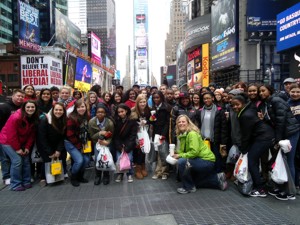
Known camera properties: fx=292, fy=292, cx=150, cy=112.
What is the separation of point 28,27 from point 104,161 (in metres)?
35.0

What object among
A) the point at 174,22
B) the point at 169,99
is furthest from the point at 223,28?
the point at 174,22

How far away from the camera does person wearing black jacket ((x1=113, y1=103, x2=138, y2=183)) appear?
6049 millimetres

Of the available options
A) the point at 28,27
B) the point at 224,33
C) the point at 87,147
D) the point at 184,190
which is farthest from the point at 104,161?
the point at 28,27

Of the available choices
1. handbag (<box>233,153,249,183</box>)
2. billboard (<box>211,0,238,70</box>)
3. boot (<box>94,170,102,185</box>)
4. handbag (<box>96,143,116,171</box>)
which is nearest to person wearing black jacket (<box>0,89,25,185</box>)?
boot (<box>94,170,102,185</box>)

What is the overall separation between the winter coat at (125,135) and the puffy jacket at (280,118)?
259cm

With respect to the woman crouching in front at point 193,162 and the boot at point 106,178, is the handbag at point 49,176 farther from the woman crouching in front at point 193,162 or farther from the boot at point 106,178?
the woman crouching in front at point 193,162

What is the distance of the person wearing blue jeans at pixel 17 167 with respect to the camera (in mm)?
5551

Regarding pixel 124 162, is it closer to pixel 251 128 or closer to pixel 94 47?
pixel 251 128

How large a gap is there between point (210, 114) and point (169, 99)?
5.43 ft

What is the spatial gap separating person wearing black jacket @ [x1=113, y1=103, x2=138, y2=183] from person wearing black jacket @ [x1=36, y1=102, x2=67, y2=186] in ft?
3.56

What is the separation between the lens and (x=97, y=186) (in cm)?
578

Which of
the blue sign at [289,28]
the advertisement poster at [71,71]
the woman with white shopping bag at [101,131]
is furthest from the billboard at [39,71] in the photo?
the woman with white shopping bag at [101,131]

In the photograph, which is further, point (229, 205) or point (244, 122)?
point (244, 122)

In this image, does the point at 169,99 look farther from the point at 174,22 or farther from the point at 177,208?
the point at 174,22
